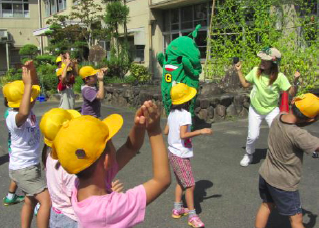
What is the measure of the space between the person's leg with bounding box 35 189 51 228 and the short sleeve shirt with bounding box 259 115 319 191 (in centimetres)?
194

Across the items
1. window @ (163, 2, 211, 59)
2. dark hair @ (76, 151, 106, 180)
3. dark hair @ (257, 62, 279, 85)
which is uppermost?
window @ (163, 2, 211, 59)

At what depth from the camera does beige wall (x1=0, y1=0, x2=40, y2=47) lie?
1201 inches

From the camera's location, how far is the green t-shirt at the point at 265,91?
4668 millimetres

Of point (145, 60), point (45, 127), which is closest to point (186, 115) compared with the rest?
point (45, 127)

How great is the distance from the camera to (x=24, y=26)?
31.0 m

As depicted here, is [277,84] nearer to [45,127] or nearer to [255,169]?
[255,169]

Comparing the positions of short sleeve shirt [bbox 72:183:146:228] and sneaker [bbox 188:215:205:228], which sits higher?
short sleeve shirt [bbox 72:183:146:228]

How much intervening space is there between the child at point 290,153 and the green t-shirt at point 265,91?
1.95m

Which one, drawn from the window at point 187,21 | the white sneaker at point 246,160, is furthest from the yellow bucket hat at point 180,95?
the window at point 187,21

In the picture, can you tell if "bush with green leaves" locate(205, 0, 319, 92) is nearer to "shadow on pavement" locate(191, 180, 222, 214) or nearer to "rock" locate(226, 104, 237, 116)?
"rock" locate(226, 104, 237, 116)

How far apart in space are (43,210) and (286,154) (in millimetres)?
2154

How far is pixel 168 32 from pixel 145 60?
194 centimetres

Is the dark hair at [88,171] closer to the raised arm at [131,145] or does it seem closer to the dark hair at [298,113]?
the raised arm at [131,145]

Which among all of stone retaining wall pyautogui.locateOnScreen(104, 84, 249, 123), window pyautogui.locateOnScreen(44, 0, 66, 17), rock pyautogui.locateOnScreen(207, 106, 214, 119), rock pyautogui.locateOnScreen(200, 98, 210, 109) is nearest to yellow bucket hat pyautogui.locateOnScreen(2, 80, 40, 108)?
stone retaining wall pyautogui.locateOnScreen(104, 84, 249, 123)
